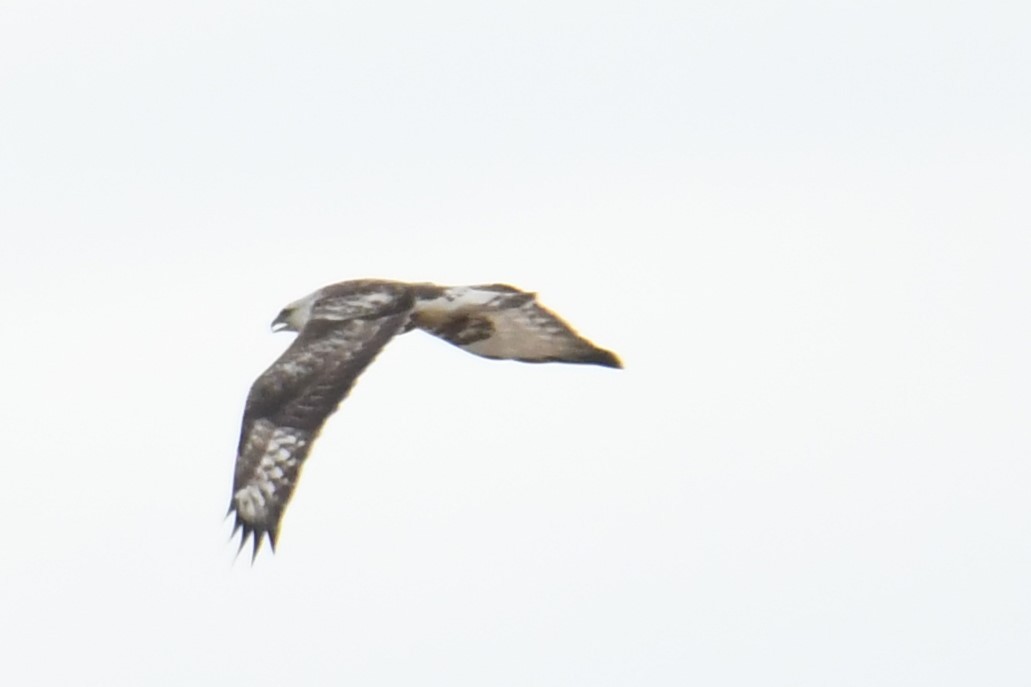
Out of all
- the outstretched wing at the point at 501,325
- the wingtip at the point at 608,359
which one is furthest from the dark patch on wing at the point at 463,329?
the wingtip at the point at 608,359

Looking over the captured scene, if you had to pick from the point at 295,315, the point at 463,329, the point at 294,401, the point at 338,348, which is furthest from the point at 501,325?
the point at 294,401

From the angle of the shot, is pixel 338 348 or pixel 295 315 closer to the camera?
pixel 338 348

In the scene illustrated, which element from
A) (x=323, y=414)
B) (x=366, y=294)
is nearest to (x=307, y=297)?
(x=366, y=294)

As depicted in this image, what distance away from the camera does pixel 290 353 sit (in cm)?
2439

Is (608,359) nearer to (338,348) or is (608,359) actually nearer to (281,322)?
(281,322)

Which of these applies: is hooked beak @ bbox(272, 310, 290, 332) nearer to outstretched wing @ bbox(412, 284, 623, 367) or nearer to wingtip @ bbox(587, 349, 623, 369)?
outstretched wing @ bbox(412, 284, 623, 367)

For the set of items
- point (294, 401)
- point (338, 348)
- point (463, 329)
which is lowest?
point (294, 401)

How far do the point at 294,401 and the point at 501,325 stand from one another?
329 centimetres

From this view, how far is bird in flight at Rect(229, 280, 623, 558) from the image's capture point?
76.4 ft

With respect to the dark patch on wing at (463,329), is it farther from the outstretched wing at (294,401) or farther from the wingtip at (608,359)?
the outstretched wing at (294,401)

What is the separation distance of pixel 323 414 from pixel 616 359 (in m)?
3.73

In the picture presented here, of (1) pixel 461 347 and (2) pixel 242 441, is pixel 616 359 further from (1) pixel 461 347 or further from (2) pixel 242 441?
(2) pixel 242 441

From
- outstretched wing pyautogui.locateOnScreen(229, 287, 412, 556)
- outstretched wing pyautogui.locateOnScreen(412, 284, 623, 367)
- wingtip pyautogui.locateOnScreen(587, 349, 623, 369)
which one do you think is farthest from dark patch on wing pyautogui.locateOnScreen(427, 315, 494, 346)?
outstretched wing pyautogui.locateOnScreen(229, 287, 412, 556)

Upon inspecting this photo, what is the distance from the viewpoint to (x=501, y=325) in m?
26.8
